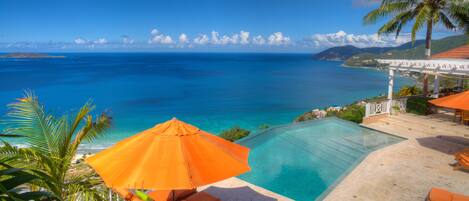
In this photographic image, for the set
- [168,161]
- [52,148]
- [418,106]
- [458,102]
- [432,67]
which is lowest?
[418,106]

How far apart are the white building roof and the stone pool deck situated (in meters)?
2.20

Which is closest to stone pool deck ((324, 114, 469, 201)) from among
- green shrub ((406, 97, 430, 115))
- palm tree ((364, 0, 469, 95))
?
green shrub ((406, 97, 430, 115))

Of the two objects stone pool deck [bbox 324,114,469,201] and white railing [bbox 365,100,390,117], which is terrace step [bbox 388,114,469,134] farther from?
white railing [bbox 365,100,390,117]

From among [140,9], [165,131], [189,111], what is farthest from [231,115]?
[140,9]

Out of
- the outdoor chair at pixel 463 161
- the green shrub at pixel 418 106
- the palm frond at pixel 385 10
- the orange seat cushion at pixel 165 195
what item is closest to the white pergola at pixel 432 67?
the green shrub at pixel 418 106

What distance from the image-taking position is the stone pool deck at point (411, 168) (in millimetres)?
Answer: 7004

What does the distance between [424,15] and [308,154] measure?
365 inches

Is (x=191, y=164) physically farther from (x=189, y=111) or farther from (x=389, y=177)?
(x=189, y=111)

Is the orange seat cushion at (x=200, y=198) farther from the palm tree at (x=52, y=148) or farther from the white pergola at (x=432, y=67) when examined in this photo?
the white pergola at (x=432, y=67)

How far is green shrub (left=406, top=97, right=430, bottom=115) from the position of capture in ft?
46.7

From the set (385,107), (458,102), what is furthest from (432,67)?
(458,102)

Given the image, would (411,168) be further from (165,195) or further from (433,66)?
(165,195)

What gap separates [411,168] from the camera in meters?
8.50

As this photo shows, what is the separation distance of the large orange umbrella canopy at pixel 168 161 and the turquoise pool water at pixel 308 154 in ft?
12.6
